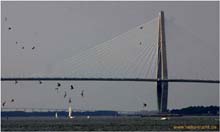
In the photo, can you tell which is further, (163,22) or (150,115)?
Answer: (150,115)

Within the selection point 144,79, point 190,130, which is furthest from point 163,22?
point 190,130

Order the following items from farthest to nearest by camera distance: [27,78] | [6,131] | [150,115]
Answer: [150,115] → [27,78] → [6,131]

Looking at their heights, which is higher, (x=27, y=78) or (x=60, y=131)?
(x=27, y=78)

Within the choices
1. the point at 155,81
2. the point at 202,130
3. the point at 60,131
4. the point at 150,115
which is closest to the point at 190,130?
the point at 202,130

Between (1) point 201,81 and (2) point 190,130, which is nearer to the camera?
(2) point 190,130

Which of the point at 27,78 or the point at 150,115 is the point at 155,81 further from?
the point at 150,115

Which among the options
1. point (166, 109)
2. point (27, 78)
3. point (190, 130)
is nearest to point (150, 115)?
point (166, 109)

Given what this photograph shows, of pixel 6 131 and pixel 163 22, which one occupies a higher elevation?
pixel 163 22

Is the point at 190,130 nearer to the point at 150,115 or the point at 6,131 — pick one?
the point at 6,131

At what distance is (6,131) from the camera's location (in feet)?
240

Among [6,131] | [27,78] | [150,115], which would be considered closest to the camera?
[6,131]

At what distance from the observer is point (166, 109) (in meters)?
109

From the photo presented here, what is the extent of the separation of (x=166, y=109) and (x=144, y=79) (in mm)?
4539

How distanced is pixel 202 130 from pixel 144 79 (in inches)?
1277
